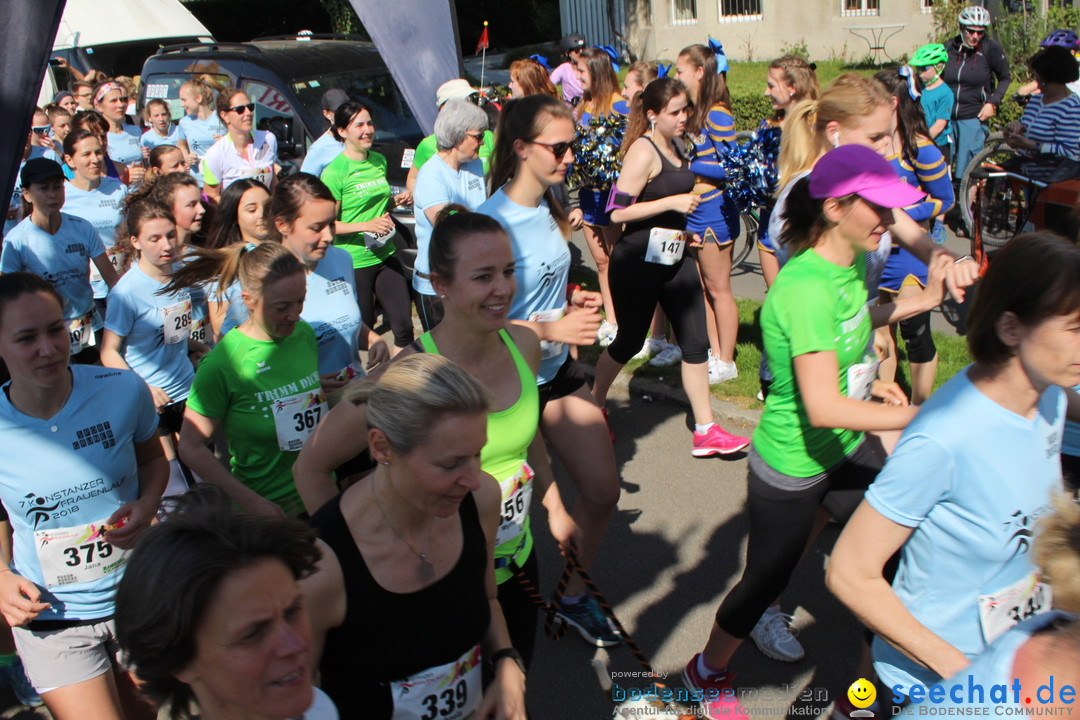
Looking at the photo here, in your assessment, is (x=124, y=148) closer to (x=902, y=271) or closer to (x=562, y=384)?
(x=562, y=384)

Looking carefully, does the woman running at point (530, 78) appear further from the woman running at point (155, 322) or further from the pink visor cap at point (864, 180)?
the pink visor cap at point (864, 180)

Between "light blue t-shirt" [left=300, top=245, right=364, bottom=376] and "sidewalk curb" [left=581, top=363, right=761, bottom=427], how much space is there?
8.12ft

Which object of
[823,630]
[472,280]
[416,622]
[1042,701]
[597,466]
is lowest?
[823,630]

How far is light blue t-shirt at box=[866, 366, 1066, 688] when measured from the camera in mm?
2129

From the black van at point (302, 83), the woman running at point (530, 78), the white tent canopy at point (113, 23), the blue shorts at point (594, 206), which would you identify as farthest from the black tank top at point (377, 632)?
the white tent canopy at point (113, 23)

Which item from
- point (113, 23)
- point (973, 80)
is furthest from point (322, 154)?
point (113, 23)

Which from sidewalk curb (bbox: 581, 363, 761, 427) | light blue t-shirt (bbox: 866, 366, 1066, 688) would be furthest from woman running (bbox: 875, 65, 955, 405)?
light blue t-shirt (bbox: 866, 366, 1066, 688)

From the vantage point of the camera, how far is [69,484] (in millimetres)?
2945

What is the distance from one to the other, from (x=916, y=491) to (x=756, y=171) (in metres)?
4.37

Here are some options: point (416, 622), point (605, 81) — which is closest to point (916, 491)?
point (416, 622)

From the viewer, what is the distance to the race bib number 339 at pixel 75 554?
292 cm

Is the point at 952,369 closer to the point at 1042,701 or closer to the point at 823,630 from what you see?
the point at 823,630

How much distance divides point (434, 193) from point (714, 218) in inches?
74.1

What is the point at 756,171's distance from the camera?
6172mm
